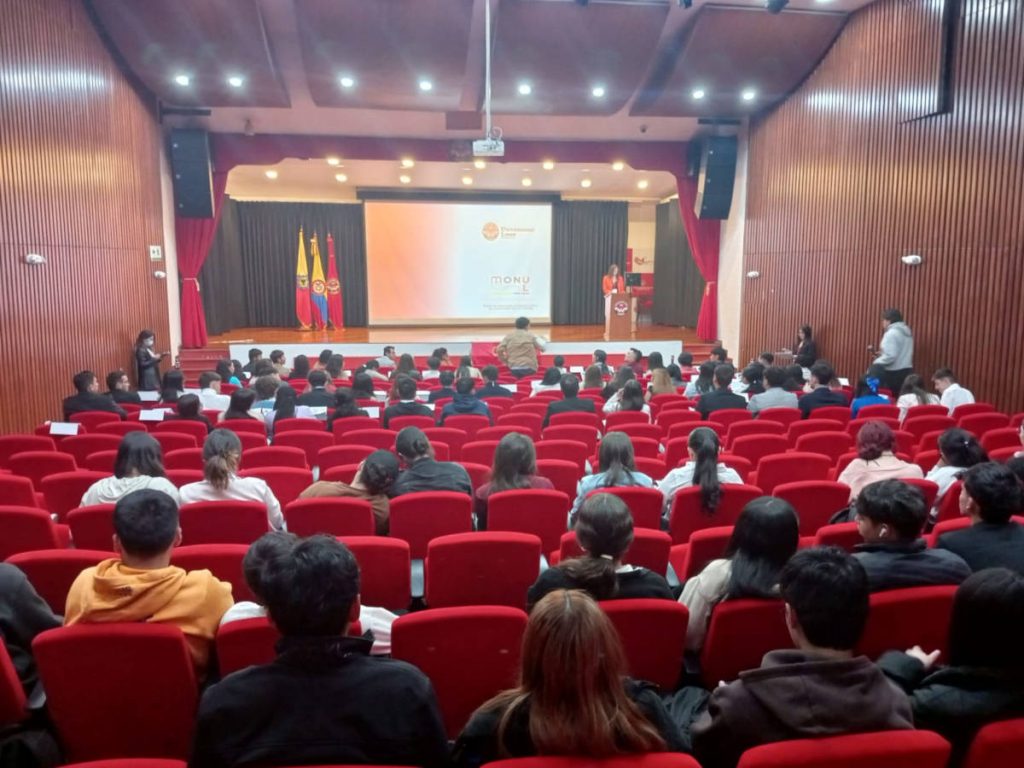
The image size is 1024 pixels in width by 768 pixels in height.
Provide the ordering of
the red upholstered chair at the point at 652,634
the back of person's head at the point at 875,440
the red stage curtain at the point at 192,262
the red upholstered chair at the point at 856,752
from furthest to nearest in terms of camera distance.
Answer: the red stage curtain at the point at 192,262 < the back of person's head at the point at 875,440 < the red upholstered chair at the point at 652,634 < the red upholstered chair at the point at 856,752

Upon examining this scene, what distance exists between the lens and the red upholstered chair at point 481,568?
2746mm

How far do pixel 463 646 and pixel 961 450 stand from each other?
10.1 feet

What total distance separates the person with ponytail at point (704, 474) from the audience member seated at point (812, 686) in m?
1.87

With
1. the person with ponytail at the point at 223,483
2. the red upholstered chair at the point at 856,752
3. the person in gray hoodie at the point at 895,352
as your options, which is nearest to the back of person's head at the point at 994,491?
the red upholstered chair at the point at 856,752

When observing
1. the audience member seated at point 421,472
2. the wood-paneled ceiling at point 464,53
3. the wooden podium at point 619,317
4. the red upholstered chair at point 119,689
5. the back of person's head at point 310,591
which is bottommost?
the red upholstered chair at point 119,689

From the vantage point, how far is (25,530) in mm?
3248

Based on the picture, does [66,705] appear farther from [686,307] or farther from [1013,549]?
[686,307]

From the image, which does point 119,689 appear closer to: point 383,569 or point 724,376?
point 383,569

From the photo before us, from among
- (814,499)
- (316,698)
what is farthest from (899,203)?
(316,698)

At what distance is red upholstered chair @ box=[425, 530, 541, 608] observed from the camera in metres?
2.75

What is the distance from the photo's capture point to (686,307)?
19328 millimetres

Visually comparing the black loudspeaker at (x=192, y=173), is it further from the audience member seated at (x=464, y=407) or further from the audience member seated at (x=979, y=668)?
the audience member seated at (x=979, y=668)

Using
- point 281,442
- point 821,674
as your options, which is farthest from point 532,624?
point 281,442

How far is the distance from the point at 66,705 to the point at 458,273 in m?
17.0
